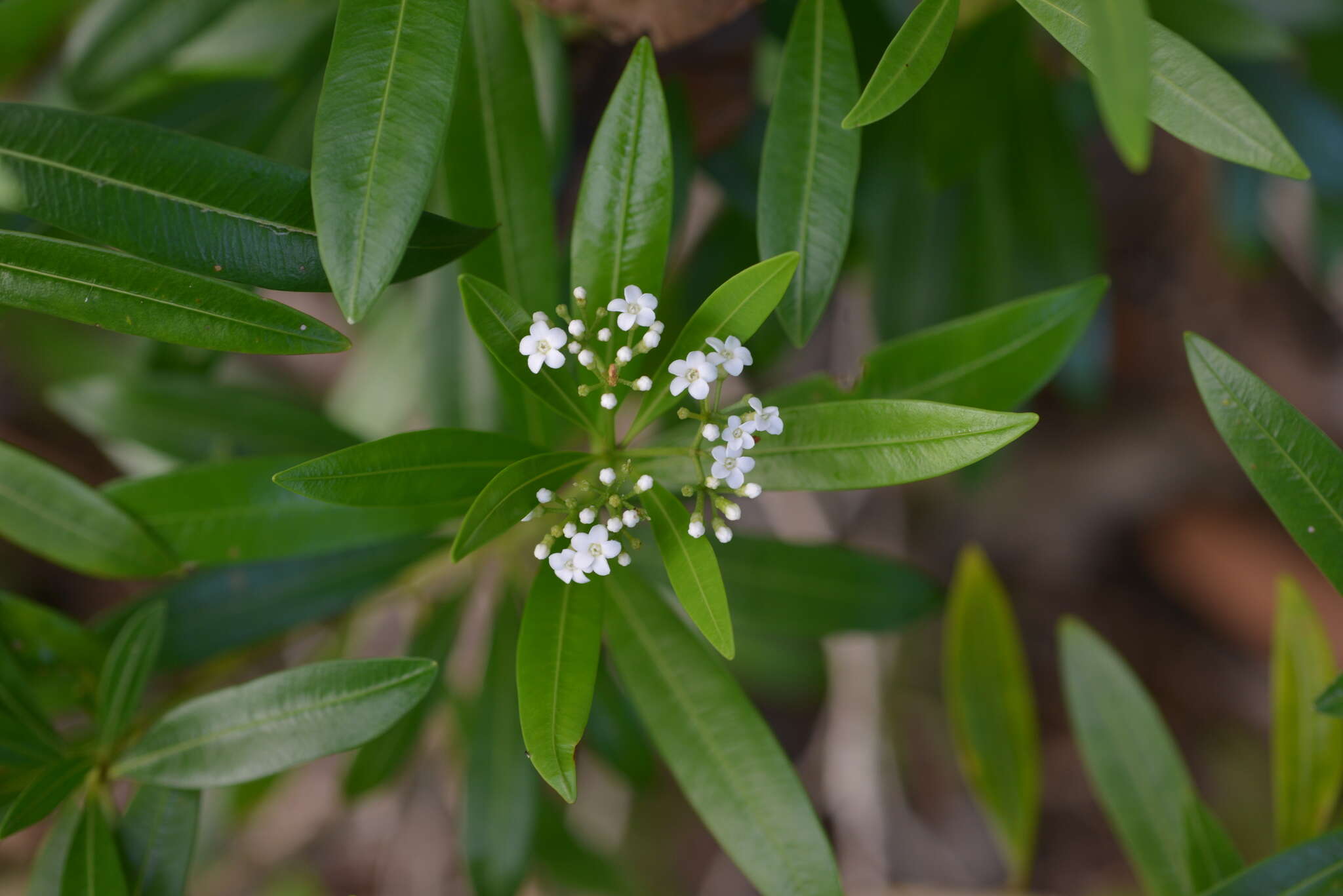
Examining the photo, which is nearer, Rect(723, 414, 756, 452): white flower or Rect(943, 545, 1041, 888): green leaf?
Rect(723, 414, 756, 452): white flower

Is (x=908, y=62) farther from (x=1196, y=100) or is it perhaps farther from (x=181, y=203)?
(x=181, y=203)

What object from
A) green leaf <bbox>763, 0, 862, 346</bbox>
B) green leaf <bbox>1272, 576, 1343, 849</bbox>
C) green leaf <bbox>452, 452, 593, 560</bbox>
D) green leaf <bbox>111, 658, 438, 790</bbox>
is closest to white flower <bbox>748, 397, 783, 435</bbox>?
green leaf <bbox>763, 0, 862, 346</bbox>

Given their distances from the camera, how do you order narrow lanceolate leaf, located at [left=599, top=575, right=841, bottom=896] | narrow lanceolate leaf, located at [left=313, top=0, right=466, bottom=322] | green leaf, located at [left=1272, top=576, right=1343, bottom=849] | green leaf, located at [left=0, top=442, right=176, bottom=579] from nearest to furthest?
1. narrow lanceolate leaf, located at [left=313, top=0, right=466, bottom=322]
2. narrow lanceolate leaf, located at [left=599, top=575, right=841, bottom=896]
3. green leaf, located at [left=0, top=442, right=176, bottom=579]
4. green leaf, located at [left=1272, top=576, right=1343, bottom=849]

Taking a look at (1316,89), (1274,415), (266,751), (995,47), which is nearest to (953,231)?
(995,47)

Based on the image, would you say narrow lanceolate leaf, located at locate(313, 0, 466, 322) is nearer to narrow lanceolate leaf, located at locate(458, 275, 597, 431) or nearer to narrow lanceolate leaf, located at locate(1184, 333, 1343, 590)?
narrow lanceolate leaf, located at locate(458, 275, 597, 431)

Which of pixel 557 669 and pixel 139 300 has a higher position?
pixel 139 300

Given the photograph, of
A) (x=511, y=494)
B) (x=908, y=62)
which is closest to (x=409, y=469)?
(x=511, y=494)
